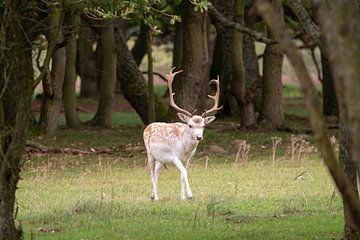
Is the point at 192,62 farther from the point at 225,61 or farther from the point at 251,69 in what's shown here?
the point at 251,69

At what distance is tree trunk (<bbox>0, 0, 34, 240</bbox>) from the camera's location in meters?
8.59

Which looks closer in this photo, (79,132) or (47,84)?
(47,84)

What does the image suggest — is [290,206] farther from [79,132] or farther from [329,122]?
[329,122]

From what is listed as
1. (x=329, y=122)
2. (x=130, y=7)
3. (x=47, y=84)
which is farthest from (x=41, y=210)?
(x=329, y=122)

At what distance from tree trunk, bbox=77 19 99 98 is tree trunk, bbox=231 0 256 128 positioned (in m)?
8.33

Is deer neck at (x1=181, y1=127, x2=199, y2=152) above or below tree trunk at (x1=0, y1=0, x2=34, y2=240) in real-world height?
below

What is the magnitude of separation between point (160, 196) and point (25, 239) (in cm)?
354

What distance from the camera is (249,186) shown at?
48.4 ft

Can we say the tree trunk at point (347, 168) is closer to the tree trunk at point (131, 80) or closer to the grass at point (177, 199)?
the grass at point (177, 199)

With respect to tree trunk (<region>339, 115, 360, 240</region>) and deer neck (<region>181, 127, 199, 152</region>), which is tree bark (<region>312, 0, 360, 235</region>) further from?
deer neck (<region>181, 127, 199, 152</region>)

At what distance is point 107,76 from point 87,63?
10114 millimetres

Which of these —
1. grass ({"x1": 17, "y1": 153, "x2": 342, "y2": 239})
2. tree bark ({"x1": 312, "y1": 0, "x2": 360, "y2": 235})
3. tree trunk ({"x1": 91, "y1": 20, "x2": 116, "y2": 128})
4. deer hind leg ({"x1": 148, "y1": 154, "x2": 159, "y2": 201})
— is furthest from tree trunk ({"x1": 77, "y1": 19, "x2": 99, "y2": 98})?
tree bark ({"x1": 312, "y1": 0, "x2": 360, "y2": 235})

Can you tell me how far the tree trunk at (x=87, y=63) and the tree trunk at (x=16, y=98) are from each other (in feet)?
70.2

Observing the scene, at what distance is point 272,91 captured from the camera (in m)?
23.5
